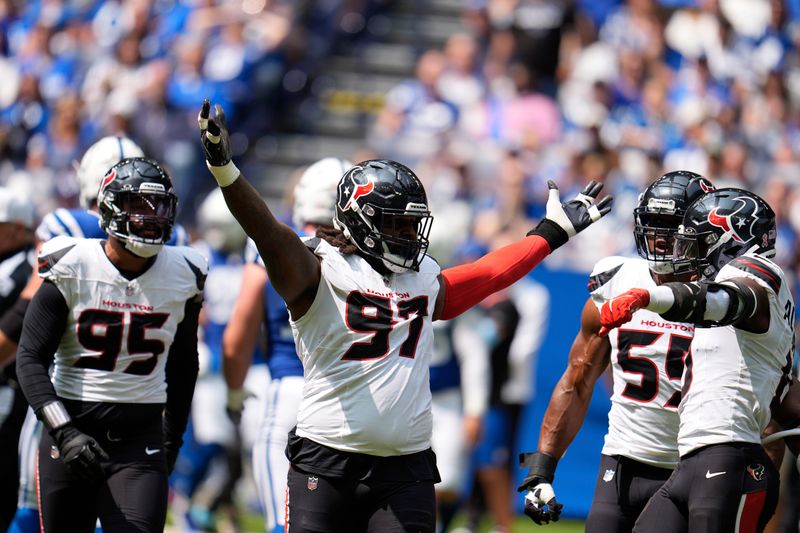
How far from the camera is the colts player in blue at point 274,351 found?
5.86 meters

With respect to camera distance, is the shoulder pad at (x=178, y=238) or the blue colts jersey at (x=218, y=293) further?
the blue colts jersey at (x=218, y=293)

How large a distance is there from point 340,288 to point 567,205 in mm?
1084

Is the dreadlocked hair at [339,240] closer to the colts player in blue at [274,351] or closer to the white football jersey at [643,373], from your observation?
the white football jersey at [643,373]

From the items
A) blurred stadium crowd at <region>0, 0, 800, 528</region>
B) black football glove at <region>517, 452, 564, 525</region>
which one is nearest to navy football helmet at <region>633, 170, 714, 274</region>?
black football glove at <region>517, 452, 564, 525</region>

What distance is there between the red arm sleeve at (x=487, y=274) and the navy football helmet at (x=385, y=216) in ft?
0.79

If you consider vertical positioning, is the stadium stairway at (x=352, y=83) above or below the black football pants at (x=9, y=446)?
above

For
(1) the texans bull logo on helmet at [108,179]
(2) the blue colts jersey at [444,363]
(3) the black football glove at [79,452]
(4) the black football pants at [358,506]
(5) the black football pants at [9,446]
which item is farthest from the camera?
(2) the blue colts jersey at [444,363]

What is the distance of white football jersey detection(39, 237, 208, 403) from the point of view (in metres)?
5.15

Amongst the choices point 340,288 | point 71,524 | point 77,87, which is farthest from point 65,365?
point 77,87

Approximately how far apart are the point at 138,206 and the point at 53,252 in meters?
0.38

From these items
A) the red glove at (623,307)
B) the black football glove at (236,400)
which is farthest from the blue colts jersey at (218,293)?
the red glove at (623,307)

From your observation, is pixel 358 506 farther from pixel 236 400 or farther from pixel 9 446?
pixel 9 446

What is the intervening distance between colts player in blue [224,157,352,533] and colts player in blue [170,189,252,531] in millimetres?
2434

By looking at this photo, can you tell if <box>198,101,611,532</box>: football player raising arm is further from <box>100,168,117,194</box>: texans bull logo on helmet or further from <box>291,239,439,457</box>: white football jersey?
<box>100,168,117,194</box>: texans bull logo on helmet
